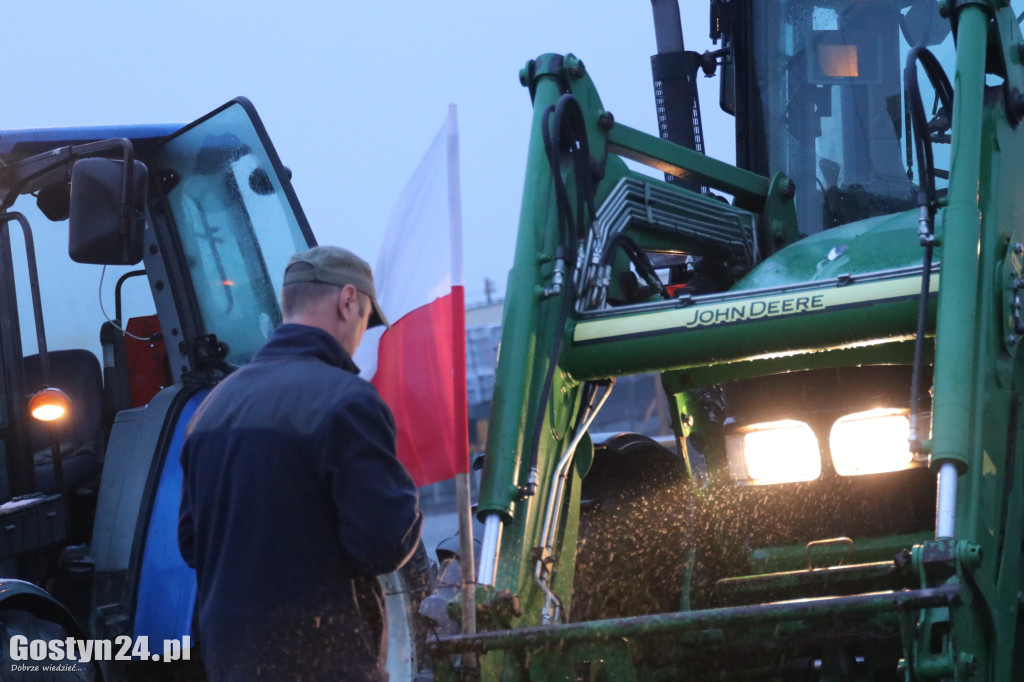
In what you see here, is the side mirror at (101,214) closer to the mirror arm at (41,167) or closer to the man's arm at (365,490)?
the mirror arm at (41,167)

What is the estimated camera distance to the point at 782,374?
14.5ft

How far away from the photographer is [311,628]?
2504 mm

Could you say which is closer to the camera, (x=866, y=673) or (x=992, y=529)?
(x=992, y=529)

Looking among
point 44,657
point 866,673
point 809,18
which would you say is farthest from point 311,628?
point 809,18

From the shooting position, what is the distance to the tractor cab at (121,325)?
4070 millimetres

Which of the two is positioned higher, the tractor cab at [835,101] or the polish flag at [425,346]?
the tractor cab at [835,101]

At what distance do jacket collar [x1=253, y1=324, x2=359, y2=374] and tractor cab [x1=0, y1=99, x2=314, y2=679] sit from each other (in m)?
1.38

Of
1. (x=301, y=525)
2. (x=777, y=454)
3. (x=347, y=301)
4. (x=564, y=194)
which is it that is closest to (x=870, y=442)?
(x=777, y=454)

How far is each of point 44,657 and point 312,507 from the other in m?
1.60

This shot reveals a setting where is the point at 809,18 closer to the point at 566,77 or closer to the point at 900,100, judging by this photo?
the point at 900,100

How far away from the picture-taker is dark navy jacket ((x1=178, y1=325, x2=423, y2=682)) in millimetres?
2496

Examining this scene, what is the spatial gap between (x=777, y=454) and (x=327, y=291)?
2.07 meters

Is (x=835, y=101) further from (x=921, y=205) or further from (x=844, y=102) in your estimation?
(x=921, y=205)

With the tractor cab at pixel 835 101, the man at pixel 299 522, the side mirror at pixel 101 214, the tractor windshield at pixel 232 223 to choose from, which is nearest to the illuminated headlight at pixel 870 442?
the tractor cab at pixel 835 101
